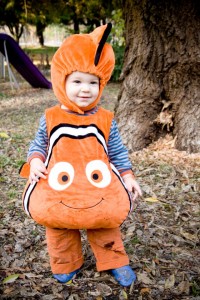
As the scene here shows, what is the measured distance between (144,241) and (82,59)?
4.79ft

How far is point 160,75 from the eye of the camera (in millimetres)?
3898

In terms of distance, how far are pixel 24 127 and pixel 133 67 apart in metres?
2.62

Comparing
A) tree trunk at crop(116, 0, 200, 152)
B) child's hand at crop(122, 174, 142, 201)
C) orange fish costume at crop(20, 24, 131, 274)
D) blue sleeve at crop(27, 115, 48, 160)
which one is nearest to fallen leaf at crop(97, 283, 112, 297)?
orange fish costume at crop(20, 24, 131, 274)

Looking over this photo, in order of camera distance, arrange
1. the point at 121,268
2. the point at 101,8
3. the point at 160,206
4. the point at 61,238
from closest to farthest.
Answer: the point at 61,238 < the point at 121,268 < the point at 160,206 < the point at 101,8

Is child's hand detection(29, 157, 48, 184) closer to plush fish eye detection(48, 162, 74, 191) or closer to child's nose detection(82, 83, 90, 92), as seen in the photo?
plush fish eye detection(48, 162, 74, 191)

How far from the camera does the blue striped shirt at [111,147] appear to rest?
6.39 feet

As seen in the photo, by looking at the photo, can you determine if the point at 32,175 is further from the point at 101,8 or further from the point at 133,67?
the point at 101,8

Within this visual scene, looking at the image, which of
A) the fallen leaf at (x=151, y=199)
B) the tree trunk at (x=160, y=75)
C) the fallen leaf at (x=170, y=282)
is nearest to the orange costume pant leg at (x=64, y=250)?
the fallen leaf at (x=170, y=282)

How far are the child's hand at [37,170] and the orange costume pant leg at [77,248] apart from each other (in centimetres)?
35

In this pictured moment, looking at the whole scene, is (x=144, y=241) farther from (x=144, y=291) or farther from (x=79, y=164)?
(x=79, y=164)

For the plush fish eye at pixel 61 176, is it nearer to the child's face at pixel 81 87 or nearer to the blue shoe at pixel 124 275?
the child's face at pixel 81 87

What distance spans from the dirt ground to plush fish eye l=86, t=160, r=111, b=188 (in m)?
0.72

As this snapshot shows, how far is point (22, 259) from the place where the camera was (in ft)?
7.93

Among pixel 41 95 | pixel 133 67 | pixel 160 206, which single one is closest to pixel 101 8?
pixel 41 95
